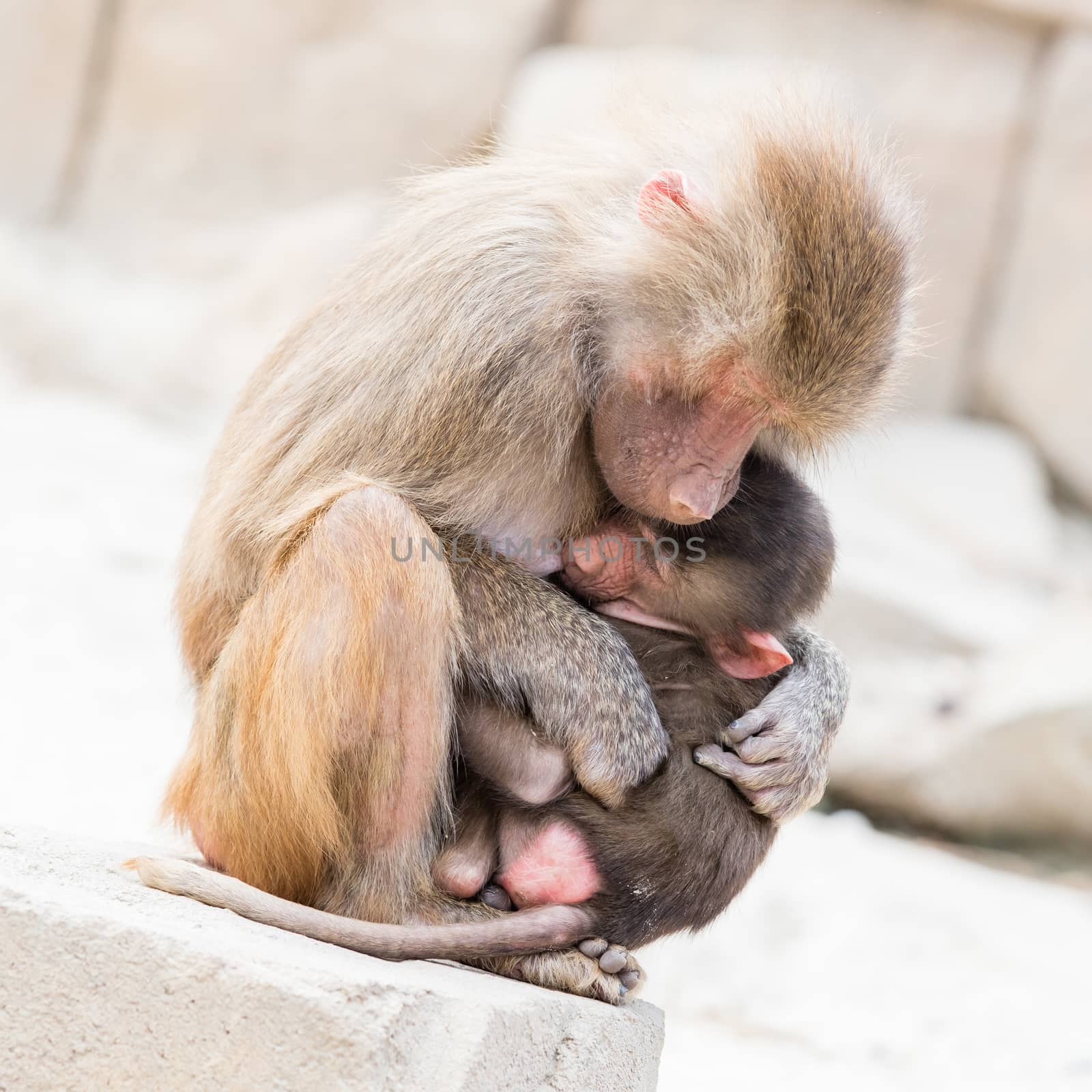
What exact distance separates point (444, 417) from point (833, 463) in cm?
288

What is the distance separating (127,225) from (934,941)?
6.20 metres

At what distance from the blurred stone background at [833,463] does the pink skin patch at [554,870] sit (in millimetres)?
2071

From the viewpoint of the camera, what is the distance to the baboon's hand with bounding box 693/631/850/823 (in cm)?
223

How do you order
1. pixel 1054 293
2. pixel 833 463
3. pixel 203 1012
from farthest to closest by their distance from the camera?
1. pixel 1054 293
2. pixel 833 463
3. pixel 203 1012

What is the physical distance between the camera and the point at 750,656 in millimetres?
2369

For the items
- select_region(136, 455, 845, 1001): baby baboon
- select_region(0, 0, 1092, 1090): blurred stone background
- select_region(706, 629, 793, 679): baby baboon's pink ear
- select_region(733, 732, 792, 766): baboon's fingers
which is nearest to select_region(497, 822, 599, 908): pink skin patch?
select_region(136, 455, 845, 1001): baby baboon

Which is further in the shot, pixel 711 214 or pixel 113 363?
pixel 113 363

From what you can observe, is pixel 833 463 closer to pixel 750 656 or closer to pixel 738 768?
pixel 750 656

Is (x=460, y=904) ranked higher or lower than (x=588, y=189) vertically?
lower

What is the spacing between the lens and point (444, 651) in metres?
1.99

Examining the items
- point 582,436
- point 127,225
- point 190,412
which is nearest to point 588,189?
point 582,436

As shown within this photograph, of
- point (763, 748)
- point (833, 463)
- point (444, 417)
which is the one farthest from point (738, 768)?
point (833, 463)

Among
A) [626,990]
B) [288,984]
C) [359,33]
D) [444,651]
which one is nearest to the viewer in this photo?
[288,984]

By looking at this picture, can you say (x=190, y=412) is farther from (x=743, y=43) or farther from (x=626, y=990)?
(x=626, y=990)
